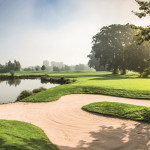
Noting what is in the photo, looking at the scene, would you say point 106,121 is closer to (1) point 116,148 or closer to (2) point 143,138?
(2) point 143,138

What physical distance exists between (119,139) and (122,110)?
13.6 ft

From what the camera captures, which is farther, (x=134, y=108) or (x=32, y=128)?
(x=134, y=108)

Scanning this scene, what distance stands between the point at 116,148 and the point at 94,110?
5.10 meters

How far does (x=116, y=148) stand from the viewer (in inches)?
237

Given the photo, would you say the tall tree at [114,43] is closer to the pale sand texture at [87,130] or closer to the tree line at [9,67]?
the pale sand texture at [87,130]

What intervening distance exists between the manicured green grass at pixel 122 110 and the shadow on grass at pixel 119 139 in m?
1.27

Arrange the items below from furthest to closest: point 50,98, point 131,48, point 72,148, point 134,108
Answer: point 131,48
point 50,98
point 134,108
point 72,148

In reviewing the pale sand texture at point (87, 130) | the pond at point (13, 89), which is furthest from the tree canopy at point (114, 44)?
the pale sand texture at point (87, 130)

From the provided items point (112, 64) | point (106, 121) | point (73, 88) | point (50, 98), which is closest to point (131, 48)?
point (112, 64)

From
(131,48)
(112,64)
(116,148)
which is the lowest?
(116,148)

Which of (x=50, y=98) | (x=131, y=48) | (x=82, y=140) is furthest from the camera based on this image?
(x=131, y=48)

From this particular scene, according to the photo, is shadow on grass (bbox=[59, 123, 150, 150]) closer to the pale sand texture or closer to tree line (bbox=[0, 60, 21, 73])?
the pale sand texture

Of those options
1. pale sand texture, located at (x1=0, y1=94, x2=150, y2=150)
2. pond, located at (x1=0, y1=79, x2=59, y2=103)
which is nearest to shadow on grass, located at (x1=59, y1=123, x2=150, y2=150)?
pale sand texture, located at (x1=0, y1=94, x2=150, y2=150)

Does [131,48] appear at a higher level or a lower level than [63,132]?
higher
